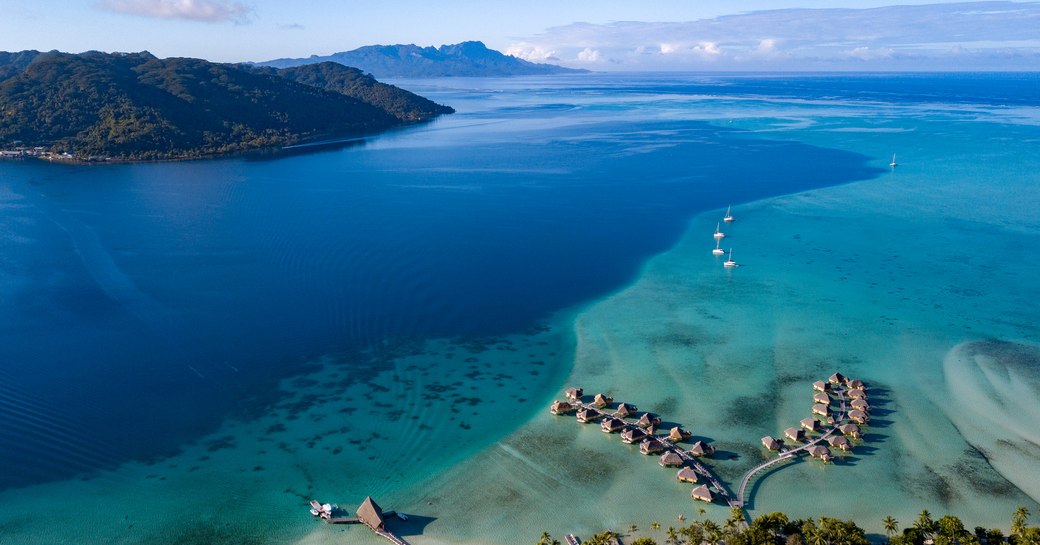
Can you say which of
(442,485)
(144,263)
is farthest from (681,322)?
(144,263)

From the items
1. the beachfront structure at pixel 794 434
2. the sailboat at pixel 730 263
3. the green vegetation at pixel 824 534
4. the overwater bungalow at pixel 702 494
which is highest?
the sailboat at pixel 730 263

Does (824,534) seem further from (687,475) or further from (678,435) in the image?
(678,435)

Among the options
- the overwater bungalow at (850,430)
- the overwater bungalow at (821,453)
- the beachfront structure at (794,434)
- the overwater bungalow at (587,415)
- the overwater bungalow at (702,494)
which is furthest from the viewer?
the overwater bungalow at (587,415)

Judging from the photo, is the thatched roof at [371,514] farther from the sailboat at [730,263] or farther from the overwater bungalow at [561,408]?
the sailboat at [730,263]

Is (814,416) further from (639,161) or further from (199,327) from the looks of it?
(639,161)

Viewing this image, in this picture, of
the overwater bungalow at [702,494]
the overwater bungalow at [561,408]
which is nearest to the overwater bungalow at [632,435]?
the overwater bungalow at [561,408]

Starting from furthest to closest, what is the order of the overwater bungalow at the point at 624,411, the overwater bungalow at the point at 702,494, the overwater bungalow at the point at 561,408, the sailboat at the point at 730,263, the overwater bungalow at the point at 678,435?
the sailboat at the point at 730,263 → the overwater bungalow at the point at 561,408 → the overwater bungalow at the point at 624,411 → the overwater bungalow at the point at 678,435 → the overwater bungalow at the point at 702,494
